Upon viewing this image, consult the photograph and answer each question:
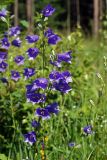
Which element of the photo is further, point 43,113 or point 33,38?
point 33,38

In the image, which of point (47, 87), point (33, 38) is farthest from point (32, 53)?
point (47, 87)

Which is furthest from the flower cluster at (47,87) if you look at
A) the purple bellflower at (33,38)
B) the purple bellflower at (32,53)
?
the purple bellflower at (33,38)

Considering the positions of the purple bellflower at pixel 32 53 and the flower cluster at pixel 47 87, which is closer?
the flower cluster at pixel 47 87

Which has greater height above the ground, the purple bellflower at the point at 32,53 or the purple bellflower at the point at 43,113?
the purple bellflower at the point at 32,53

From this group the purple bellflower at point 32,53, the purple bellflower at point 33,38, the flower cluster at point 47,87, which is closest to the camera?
the flower cluster at point 47,87

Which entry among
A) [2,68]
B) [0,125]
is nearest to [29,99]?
[2,68]

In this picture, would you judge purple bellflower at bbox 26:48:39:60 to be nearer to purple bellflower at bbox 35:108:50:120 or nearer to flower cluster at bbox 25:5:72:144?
flower cluster at bbox 25:5:72:144

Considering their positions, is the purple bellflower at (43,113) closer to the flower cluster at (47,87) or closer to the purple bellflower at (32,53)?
the flower cluster at (47,87)

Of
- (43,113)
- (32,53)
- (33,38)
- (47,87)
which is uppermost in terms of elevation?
(33,38)

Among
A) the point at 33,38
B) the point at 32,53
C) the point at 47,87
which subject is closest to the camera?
the point at 47,87

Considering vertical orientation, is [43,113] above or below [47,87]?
below

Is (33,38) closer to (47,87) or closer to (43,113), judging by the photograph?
(47,87)
